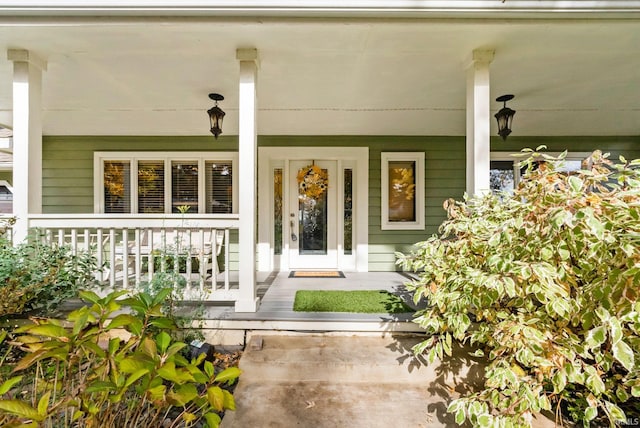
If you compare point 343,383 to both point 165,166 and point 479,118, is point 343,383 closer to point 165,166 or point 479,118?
point 479,118

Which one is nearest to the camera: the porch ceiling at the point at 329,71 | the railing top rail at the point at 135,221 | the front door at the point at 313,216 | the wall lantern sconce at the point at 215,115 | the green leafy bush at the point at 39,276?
the green leafy bush at the point at 39,276

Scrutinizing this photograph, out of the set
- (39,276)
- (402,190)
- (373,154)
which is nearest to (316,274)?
(402,190)

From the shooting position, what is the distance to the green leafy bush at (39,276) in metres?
2.17

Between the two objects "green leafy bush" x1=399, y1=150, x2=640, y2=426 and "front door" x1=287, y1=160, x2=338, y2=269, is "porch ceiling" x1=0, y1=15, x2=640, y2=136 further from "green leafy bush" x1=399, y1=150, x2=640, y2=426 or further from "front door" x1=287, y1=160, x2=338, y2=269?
"green leafy bush" x1=399, y1=150, x2=640, y2=426

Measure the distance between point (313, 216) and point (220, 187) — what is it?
162 cm

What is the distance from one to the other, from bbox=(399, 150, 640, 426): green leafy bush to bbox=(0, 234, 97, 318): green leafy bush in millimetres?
2871

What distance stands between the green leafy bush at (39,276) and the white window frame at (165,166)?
7.59 ft

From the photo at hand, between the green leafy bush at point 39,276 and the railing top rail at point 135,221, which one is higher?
the railing top rail at point 135,221

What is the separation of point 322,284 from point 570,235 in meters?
2.80

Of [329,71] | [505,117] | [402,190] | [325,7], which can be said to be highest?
[325,7]

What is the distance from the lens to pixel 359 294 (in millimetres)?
3348

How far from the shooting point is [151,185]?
4910 millimetres

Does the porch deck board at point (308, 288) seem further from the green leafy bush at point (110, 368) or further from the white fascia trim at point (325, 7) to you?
the white fascia trim at point (325, 7)

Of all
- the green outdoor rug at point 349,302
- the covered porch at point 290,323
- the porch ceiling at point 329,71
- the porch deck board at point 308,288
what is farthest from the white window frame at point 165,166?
the covered porch at point 290,323
